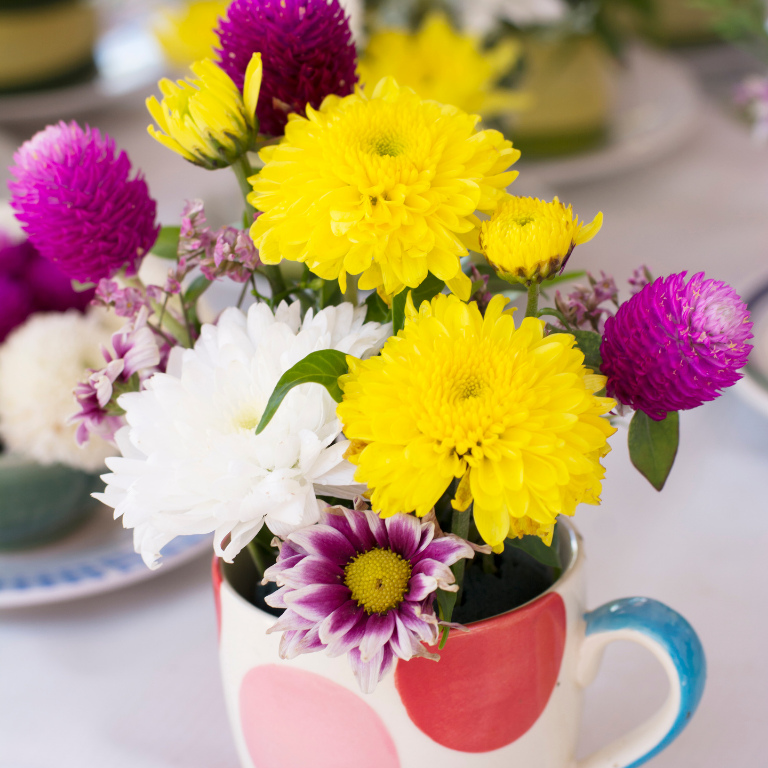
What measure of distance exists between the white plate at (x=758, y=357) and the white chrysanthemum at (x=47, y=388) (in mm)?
256

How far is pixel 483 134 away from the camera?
0.17 m

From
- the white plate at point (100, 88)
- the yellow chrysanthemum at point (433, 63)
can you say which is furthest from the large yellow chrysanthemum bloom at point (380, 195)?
the white plate at point (100, 88)

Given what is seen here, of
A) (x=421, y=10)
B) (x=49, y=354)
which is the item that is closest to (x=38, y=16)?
(x=421, y=10)

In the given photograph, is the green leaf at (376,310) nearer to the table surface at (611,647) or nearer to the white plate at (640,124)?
the table surface at (611,647)

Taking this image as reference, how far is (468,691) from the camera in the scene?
0.18 m

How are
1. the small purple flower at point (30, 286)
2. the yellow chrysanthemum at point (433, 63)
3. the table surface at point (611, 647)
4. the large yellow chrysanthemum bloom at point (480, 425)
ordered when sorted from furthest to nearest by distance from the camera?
1. the yellow chrysanthemum at point (433, 63)
2. the small purple flower at point (30, 286)
3. the table surface at point (611, 647)
4. the large yellow chrysanthemum bloom at point (480, 425)

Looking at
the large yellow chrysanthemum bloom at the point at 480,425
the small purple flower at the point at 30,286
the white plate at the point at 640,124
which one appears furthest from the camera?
the white plate at the point at 640,124

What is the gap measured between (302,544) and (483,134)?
9 cm

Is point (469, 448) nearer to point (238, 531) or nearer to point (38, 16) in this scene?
point (238, 531)

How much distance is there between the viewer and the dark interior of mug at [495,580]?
0.20 m

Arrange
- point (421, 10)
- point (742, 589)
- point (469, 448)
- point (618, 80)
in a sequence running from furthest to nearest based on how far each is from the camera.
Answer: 1. point (618, 80)
2. point (421, 10)
3. point (742, 589)
4. point (469, 448)

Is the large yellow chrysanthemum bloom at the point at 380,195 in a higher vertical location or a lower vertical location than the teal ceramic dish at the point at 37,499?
higher

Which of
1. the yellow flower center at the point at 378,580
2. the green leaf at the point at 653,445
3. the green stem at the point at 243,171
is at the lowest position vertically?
the yellow flower center at the point at 378,580

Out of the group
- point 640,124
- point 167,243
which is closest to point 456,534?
point 167,243
